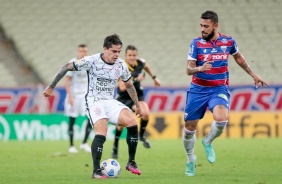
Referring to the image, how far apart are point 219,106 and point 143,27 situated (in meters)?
18.0

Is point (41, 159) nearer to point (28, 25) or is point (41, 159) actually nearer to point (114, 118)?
point (114, 118)

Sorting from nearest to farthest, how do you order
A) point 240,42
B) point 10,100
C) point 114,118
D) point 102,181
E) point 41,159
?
point 102,181 < point 114,118 < point 41,159 < point 10,100 < point 240,42

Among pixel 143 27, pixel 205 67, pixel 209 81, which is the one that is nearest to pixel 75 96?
pixel 209 81

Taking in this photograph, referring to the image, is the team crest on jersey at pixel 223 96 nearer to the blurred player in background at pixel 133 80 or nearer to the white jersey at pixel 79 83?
the blurred player in background at pixel 133 80

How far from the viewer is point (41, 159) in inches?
571

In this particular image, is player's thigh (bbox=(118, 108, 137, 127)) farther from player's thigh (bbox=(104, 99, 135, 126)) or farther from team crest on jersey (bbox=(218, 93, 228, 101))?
team crest on jersey (bbox=(218, 93, 228, 101))

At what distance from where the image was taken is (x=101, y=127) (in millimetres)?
10102

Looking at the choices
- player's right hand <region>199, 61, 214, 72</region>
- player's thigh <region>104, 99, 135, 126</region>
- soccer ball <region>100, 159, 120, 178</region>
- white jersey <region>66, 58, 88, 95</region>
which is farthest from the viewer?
white jersey <region>66, 58, 88, 95</region>

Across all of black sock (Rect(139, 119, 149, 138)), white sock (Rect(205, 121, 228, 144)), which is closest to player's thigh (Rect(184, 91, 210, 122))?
white sock (Rect(205, 121, 228, 144))

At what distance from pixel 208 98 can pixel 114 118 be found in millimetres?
1392

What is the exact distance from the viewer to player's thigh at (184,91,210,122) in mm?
10469

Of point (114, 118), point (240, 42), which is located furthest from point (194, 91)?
point (240, 42)

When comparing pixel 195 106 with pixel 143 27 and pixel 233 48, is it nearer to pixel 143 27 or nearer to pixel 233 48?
pixel 233 48

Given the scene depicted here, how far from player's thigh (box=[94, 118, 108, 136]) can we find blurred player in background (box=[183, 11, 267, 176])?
124 cm
